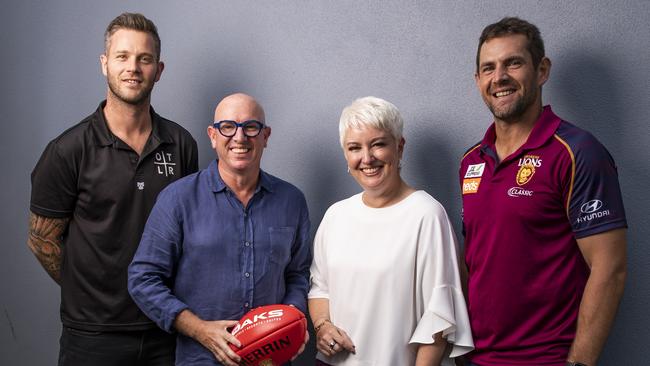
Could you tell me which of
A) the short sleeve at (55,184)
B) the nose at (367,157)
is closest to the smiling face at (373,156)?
the nose at (367,157)

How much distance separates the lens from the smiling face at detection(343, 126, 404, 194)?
5.54 ft

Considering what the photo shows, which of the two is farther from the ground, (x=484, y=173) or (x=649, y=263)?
(x=484, y=173)

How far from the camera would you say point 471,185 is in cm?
170

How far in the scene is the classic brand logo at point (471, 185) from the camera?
169cm

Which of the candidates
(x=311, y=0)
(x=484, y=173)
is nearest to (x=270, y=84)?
(x=311, y=0)

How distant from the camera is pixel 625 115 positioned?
67.7 inches

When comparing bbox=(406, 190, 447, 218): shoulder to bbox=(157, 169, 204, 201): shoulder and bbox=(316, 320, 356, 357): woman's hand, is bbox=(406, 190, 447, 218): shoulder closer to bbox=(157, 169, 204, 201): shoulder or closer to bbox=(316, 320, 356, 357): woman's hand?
bbox=(316, 320, 356, 357): woman's hand

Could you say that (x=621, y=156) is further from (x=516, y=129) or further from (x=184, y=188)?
(x=184, y=188)

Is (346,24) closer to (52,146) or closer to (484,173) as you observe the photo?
(484,173)

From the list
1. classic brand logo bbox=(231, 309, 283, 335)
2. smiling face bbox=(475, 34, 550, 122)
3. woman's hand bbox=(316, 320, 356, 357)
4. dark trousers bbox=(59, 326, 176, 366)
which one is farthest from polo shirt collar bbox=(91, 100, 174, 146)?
smiling face bbox=(475, 34, 550, 122)

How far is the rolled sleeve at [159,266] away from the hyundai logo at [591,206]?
3.58ft

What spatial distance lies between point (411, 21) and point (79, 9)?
1678 mm

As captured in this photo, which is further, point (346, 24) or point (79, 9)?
point (79, 9)

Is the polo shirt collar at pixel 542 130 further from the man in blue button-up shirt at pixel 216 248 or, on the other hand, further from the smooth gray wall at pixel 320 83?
the man in blue button-up shirt at pixel 216 248
